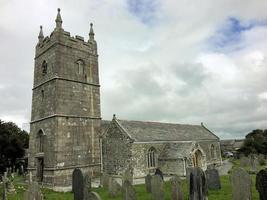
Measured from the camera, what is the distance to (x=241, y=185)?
1057 centimetres

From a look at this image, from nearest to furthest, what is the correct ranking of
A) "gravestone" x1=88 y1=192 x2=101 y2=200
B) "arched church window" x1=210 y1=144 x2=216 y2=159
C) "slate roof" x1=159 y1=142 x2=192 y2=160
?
1. "gravestone" x1=88 y1=192 x2=101 y2=200
2. "slate roof" x1=159 y1=142 x2=192 y2=160
3. "arched church window" x1=210 y1=144 x2=216 y2=159

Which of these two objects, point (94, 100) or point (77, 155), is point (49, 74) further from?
point (77, 155)

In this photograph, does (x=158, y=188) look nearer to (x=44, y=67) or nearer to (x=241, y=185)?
(x=241, y=185)

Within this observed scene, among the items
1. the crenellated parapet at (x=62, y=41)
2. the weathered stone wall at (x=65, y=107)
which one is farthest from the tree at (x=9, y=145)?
the crenellated parapet at (x=62, y=41)

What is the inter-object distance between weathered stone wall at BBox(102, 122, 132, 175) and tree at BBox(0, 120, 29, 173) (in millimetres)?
17621

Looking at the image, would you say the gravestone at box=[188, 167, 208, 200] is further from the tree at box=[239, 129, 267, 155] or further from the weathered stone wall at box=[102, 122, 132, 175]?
the tree at box=[239, 129, 267, 155]

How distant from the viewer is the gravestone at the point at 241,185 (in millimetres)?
10383

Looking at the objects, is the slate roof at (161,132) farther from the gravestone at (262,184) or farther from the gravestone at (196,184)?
the gravestone at (262,184)

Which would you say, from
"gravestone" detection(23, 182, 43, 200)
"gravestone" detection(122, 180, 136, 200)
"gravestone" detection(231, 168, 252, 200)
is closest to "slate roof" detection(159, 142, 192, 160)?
"gravestone" detection(231, 168, 252, 200)

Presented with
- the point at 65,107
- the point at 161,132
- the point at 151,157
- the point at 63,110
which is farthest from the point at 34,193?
the point at 161,132

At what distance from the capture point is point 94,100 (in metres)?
24.5

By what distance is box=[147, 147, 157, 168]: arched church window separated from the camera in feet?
82.5

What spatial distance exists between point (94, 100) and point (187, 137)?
14226mm

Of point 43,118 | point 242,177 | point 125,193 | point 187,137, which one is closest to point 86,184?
point 125,193
